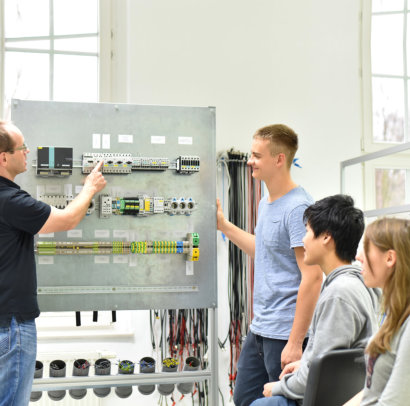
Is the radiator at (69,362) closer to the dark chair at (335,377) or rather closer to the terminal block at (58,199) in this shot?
the terminal block at (58,199)

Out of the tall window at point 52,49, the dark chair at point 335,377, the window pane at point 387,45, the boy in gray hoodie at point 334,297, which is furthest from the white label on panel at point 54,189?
the window pane at point 387,45

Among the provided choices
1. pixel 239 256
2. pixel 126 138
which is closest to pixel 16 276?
pixel 126 138

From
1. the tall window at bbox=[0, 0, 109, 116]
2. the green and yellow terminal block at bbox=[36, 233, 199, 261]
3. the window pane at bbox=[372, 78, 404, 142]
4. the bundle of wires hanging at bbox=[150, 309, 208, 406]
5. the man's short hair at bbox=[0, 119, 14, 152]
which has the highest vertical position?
the tall window at bbox=[0, 0, 109, 116]

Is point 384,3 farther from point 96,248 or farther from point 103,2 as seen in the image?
point 96,248

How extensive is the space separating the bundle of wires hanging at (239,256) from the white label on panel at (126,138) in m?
1.04

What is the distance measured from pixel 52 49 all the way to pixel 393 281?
10.8 feet

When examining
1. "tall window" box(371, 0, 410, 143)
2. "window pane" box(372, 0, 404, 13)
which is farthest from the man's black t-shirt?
"window pane" box(372, 0, 404, 13)

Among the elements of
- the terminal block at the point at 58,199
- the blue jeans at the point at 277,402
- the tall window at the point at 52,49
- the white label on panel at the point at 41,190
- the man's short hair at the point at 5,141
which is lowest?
the blue jeans at the point at 277,402

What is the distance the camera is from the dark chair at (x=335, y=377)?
156 cm

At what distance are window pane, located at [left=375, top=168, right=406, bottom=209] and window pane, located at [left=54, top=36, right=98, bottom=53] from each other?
2.51 m

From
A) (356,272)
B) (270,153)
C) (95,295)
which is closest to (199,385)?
(95,295)

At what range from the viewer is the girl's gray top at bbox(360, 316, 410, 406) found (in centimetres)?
130

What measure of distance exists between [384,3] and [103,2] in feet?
7.81

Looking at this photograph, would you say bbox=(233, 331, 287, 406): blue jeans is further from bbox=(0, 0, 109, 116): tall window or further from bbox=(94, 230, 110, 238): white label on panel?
bbox=(0, 0, 109, 116): tall window
